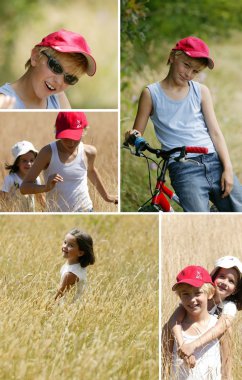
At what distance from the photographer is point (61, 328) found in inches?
270

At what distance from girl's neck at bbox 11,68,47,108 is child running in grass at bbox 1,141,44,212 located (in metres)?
0.40

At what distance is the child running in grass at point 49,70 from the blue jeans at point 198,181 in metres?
0.79

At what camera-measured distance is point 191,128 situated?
24.0ft

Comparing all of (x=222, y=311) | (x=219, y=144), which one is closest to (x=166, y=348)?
(x=222, y=311)

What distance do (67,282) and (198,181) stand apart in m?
0.97

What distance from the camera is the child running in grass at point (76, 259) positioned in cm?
719

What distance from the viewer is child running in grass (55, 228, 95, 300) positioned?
23.6 ft

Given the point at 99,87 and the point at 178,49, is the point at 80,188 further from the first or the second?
the point at 99,87

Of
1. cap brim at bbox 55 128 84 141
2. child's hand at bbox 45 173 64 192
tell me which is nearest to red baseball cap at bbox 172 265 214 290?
child's hand at bbox 45 173 64 192

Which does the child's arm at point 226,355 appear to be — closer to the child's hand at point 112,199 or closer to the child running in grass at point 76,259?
the child running in grass at point 76,259

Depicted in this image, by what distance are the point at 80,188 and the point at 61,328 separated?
37.4 inches

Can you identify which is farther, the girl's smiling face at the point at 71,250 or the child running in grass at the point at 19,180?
the child running in grass at the point at 19,180

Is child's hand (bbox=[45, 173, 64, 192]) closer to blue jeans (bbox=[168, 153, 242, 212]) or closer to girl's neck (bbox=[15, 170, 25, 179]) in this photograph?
girl's neck (bbox=[15, 170, 25, 179])

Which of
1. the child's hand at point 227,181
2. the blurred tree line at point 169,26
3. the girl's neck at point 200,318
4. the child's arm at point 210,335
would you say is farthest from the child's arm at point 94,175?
the blurred tree line at point 169,26
